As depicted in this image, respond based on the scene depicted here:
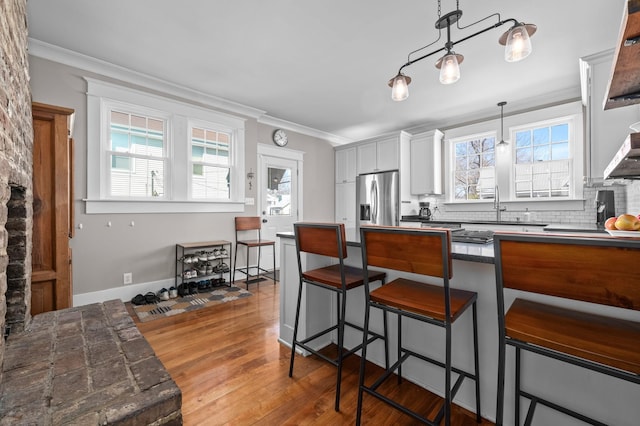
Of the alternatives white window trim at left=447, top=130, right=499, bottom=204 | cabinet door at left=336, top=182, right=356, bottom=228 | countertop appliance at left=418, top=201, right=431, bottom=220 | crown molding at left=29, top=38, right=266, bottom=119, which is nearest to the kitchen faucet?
white window trim at left=447, top=130, right=499, bottom=204

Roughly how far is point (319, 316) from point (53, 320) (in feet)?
5.72

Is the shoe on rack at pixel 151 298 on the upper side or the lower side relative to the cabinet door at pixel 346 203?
lower

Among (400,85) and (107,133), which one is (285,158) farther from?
(400,85)

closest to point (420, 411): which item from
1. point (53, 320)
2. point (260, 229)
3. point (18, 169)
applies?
point (53, 320)

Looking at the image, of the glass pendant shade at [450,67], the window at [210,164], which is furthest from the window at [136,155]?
the glass pendant shade at [450,67]

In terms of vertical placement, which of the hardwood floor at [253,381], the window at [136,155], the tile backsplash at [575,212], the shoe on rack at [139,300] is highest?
the window at [136,155]

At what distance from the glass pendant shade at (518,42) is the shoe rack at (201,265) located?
11.6 feet

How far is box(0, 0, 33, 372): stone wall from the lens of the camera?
1.15 metres

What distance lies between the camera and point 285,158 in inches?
203

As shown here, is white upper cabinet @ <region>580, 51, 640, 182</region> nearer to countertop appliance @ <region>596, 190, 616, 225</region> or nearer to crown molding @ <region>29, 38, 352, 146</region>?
countertop appliance @ <region>596, 190, 616, 225</region>

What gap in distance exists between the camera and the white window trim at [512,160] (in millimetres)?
3701

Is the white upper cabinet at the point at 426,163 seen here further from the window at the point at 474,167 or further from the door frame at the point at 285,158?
the door frame at the point at 285,158

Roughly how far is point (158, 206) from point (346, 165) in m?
3.60

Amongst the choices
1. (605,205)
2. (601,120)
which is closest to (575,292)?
(601,120)
